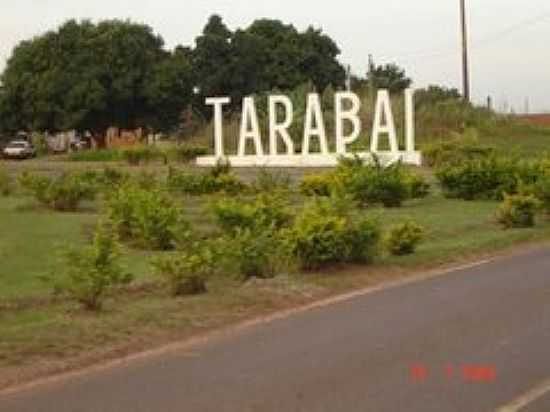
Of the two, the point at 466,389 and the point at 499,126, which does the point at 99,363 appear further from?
the point at 499,126

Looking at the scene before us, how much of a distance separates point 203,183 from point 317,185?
8.94 feet

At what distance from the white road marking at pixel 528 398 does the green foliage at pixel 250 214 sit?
8.85m

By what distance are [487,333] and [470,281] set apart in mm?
4224

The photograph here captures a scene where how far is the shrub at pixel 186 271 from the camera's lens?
13578 millimetres

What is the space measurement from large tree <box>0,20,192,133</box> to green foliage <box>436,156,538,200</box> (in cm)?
4517

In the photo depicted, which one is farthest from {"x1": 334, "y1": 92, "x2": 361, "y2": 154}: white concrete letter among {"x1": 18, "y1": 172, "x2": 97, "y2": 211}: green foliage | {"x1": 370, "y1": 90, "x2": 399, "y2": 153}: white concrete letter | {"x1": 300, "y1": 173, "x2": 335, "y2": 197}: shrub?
{"x1": 18, "y1": 172, "x2": 97, "y2": 211}: green foliage

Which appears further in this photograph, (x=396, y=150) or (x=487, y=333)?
(x=396, y=150)

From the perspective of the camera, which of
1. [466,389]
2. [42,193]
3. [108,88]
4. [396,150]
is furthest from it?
[108,88]

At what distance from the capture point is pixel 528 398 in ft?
25.8

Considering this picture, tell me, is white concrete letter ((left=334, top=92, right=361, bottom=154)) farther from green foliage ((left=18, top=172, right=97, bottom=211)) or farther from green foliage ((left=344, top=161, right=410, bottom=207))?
green foliage ((left=18, top=172, right=97, bottom=211))

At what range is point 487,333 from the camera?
10500 millimetres

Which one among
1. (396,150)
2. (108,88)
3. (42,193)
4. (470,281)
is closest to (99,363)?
(470,281)
